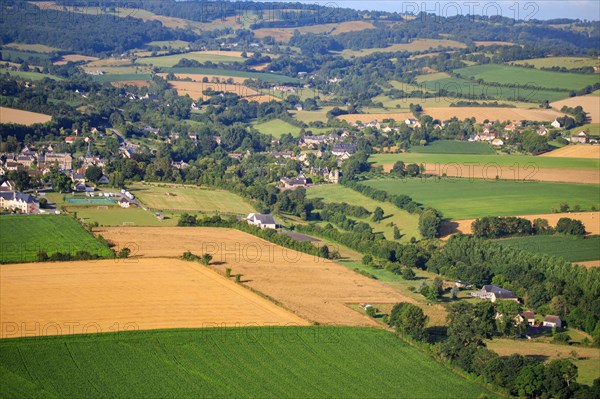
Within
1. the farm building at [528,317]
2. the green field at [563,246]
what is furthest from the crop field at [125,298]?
the green field at [563,246]

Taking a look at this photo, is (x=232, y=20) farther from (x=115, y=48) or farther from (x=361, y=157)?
(x=361, y=157)

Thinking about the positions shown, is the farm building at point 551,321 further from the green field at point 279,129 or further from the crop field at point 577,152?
the green field at point 279,129

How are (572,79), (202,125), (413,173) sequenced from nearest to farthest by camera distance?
(413,173) < (202,125) < (572,79)

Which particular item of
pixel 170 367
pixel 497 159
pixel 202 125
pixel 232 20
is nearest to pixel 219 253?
pixel 170 367

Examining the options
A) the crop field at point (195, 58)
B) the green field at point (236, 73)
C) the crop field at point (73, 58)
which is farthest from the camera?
the crop field at point (195, 58)

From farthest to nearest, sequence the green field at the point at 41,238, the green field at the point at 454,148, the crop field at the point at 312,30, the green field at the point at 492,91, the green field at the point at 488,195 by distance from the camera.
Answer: the crop field at the point at 312,30 < the green field at the point at 492,91 < the green field at the point at 454,148 < the green field at the point at 488,195 < the green field at the point at 41,238

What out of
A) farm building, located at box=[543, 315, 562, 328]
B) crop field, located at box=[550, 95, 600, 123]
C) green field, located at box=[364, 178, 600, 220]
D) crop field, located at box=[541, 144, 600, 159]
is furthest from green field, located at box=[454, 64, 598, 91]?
farm building, located at box=[543, 315, 562, 328]

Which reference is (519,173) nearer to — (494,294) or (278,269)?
(494,294)
